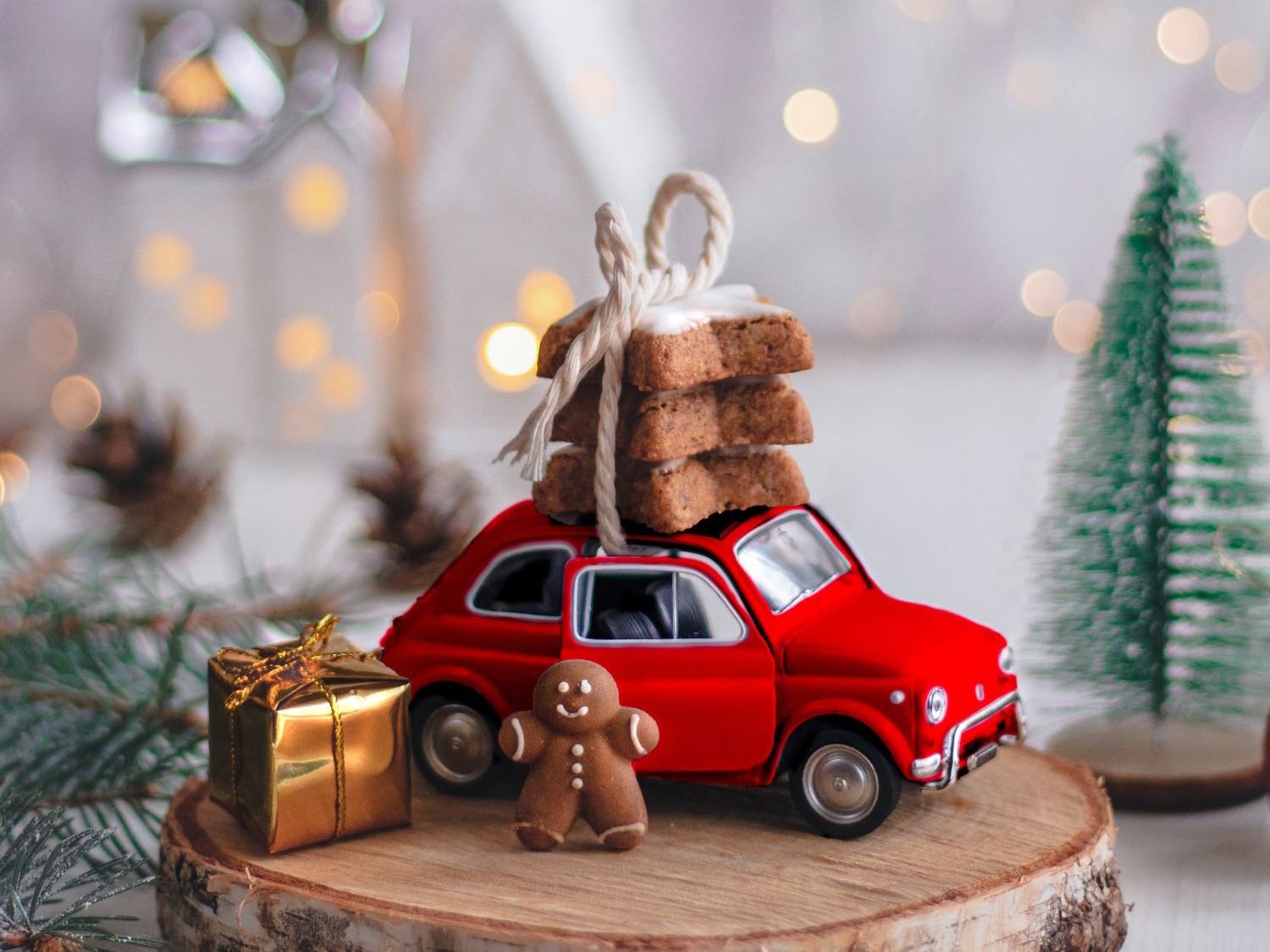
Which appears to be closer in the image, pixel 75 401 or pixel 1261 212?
pixel 1261 212

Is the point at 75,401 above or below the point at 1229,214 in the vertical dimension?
below

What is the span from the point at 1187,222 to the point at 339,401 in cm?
199

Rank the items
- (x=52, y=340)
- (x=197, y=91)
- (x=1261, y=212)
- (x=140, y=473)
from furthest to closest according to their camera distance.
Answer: (x=52, y=340) → (x=1261, y=212) → (x=197, y=91) → (x=140, y=473)

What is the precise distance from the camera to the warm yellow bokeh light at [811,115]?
154 inches

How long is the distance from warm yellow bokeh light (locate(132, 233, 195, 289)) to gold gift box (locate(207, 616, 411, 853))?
2.03m

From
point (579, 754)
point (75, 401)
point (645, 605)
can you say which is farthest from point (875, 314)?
point (579, 754)

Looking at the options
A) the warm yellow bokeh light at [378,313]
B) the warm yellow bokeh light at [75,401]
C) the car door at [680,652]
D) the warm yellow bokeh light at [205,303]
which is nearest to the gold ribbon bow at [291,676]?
the car door at [680,652]

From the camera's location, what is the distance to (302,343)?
3.13 meters

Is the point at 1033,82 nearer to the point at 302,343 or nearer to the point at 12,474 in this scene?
the point at 302,343

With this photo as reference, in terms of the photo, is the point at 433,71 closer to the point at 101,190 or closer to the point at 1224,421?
the point at 101,190

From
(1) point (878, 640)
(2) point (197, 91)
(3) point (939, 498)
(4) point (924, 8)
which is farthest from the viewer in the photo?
(4) point (924, 8)

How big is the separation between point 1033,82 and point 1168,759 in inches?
103

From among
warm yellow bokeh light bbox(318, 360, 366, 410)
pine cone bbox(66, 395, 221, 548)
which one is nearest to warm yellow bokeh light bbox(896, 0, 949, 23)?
warm yellow bokeh light bbox(318, 360, 366, 410)

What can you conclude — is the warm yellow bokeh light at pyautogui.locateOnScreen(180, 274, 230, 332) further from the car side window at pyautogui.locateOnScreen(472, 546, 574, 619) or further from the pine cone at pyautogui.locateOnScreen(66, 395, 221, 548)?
the car side window at pyautogui.locateOnScreen(472, 546, 574, 619)
